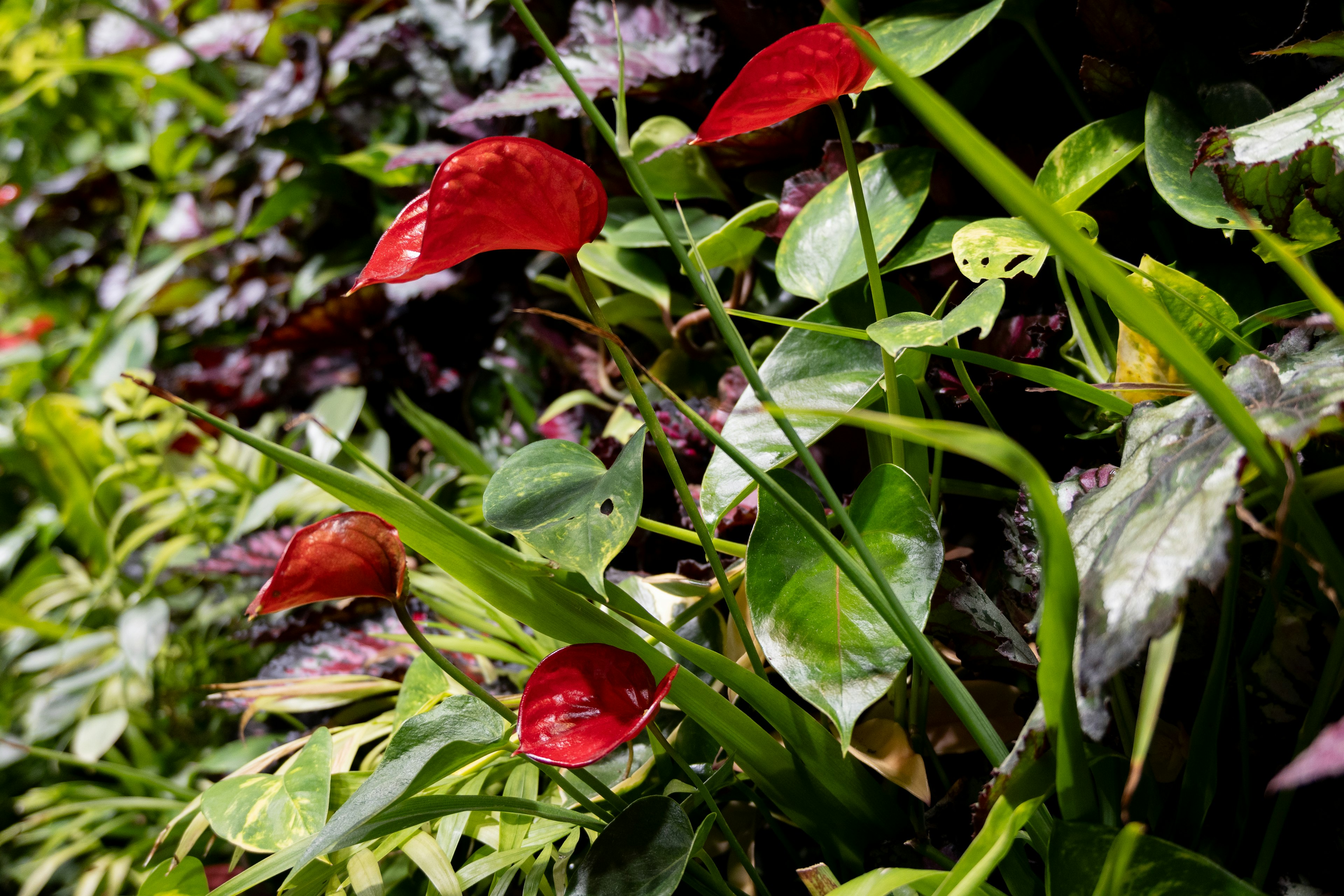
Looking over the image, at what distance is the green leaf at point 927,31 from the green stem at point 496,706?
13.8 inches

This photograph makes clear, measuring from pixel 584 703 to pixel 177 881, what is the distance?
272mm

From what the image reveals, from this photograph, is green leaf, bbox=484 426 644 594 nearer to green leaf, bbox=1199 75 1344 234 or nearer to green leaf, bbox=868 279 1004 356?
green leaf, bbox=868 279 1004 356

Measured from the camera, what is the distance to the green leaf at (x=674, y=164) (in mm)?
594

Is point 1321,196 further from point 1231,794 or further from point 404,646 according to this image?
point 404,646

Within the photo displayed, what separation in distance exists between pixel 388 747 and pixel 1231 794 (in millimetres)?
375

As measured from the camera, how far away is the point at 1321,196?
1.02ft

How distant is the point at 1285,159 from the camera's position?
0.96 ft

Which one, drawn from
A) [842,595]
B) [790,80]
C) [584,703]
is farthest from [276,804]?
[790,80]

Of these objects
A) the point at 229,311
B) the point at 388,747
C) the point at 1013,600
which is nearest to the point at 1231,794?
the point at 1013,600

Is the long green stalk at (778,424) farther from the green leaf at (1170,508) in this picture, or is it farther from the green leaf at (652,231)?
the green leaf at (652,231)

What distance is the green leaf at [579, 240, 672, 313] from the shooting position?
62 cm

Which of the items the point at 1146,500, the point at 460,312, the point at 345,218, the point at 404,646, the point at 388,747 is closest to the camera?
the point at 1146,500

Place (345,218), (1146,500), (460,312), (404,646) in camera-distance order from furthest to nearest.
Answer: (345,218) → (460,312) → (404,646) → (1146,500)

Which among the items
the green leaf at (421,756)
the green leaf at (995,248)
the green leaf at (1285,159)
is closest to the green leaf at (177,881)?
the green leaf at (421,756)
